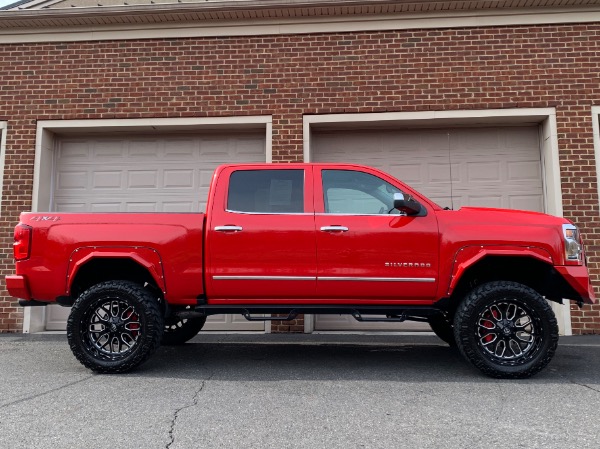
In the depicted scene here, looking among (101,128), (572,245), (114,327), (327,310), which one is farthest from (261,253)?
(101,128)

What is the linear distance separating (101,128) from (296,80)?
3.50m

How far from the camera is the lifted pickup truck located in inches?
165

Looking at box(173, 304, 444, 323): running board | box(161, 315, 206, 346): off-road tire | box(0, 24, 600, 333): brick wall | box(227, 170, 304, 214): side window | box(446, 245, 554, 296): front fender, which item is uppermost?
box(0, 24, 600, 333): brick wall

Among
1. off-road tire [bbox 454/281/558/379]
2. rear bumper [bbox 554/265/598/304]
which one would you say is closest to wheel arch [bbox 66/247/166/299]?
off-road tire [bbox 454/281/558/379]

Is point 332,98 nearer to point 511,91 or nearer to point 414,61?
point 414,61

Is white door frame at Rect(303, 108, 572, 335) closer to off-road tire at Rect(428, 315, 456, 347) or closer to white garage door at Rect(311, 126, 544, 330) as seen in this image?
white garage door at Rect(311, 126, 544, 330)

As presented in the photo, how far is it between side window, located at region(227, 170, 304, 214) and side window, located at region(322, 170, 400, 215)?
0.30 metres

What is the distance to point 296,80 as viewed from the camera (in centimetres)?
752

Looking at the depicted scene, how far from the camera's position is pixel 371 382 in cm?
402

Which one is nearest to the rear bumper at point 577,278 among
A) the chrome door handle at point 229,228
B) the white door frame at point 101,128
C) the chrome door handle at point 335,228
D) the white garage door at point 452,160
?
the chrome door handle at point 335,228

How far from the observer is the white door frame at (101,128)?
741cm

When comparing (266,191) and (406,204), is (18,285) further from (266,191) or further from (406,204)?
(406,204)

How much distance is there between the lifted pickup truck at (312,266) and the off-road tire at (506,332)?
0.01 m

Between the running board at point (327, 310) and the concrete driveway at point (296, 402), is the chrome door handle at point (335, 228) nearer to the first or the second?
the running board at point (327, 310)
